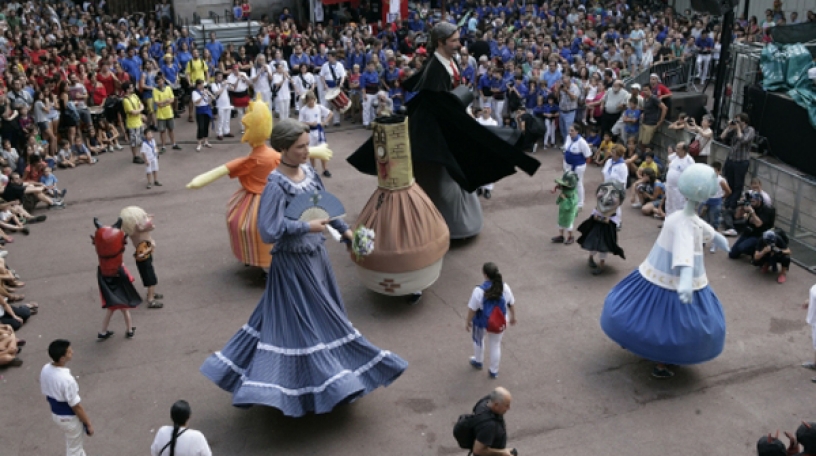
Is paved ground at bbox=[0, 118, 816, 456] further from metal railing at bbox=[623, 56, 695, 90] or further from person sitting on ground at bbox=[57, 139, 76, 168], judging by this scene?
metal railing at bbox=[623, 56, 695, 90]

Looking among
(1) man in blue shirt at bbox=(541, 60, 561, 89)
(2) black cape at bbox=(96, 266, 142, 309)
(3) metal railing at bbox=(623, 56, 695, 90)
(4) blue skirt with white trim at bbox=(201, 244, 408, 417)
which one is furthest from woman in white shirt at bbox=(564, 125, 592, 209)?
(2) black cape at bbox=(96, 266, 142, 309)

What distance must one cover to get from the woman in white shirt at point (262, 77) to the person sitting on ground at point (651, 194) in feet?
27.3

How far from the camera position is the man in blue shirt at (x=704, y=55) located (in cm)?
1888

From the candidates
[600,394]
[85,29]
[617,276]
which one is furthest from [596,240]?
[85,29]

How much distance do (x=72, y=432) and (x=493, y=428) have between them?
347 cm

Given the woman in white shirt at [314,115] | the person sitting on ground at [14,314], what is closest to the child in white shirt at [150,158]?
the woman in white shirt at [314,115]

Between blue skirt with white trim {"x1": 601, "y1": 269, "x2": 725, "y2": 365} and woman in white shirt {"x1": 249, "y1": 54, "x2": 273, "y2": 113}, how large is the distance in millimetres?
11143

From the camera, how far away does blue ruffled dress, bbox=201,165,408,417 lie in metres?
6.64

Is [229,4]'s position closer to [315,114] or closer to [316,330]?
[315,114]

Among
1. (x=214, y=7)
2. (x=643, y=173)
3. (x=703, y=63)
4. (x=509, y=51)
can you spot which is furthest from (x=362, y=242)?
(x=214, y=7)

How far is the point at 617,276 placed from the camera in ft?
33.3

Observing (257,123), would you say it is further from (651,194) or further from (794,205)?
(794,205)

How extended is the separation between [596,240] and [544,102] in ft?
20.5

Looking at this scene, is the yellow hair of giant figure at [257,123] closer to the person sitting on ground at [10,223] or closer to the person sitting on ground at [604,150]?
the person sitting on ground at [10,223]
